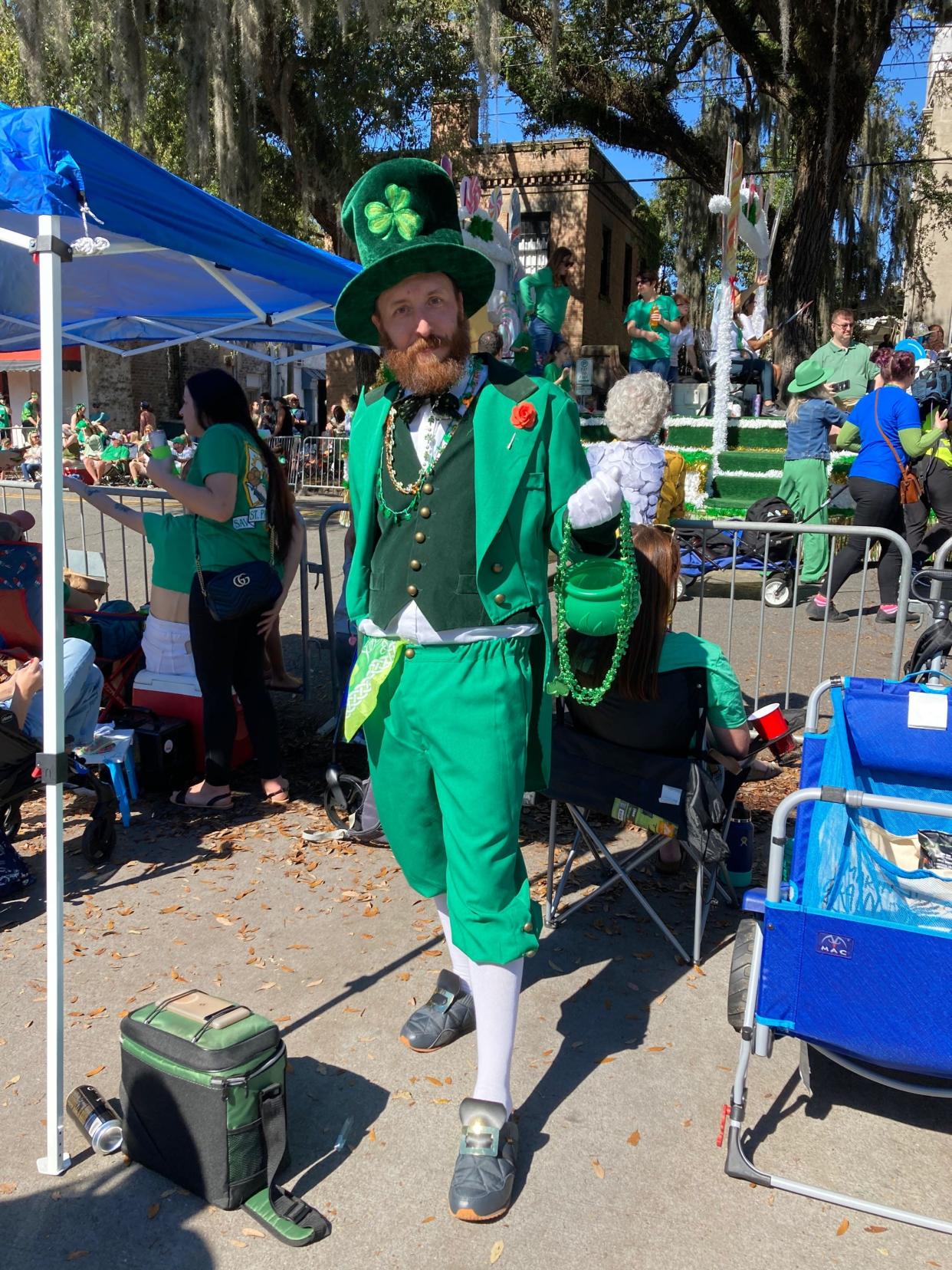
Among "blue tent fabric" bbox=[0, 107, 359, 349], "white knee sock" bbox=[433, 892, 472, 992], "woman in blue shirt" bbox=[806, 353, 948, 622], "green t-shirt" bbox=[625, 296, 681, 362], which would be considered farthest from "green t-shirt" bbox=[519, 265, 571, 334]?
"white knee sock" bbox=[433, 892, 472, 992]

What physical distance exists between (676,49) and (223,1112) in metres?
20.4

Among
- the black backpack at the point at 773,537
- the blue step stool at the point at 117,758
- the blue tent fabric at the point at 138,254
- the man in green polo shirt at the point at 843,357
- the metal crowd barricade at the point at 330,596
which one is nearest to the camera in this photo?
the blue tent fabric at the point at 138,254

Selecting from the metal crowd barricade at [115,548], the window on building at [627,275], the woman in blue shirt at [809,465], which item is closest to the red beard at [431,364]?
the metal crowd barricade at [115,548]

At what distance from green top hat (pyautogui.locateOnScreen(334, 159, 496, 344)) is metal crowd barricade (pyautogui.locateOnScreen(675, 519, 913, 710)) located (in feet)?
8.61

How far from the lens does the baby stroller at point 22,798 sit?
3658 mm

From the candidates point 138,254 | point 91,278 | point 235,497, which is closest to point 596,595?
point 235,497

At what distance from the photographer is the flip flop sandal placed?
4738 millimetres

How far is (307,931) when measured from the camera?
12.1ft

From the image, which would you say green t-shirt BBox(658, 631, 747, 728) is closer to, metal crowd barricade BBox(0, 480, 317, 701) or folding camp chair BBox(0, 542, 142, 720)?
metal crowd barricade BBox(0, 480, 317, 701)

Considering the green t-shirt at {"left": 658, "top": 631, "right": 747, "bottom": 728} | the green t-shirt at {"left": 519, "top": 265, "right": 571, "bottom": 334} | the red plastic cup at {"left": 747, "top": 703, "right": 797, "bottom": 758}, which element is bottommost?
the red plastic cup at {"left": 747, "top": 703, "right": 797, "bottom": 758}

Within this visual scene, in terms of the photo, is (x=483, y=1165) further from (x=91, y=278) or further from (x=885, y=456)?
(x=885, y=456)

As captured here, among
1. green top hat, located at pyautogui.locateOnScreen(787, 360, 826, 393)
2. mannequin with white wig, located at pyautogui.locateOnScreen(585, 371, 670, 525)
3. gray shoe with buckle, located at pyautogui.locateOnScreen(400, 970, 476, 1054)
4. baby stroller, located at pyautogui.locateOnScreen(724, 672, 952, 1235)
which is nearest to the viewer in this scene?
baby stroller, located at pyautogui.locateOnScreen(724, 672, 952, 1235)

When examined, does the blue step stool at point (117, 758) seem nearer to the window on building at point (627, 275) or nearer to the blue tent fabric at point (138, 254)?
the blue tent fabric at point (138, 254)

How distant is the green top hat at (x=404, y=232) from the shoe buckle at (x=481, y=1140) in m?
2.01
